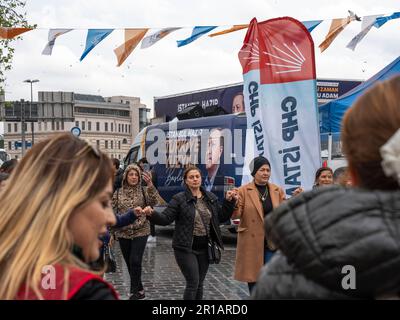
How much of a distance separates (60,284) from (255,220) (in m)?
4.92

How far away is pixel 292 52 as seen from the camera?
6984mm

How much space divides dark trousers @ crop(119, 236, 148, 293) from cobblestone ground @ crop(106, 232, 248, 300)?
0.20 metres

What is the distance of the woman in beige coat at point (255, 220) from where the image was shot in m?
6.27

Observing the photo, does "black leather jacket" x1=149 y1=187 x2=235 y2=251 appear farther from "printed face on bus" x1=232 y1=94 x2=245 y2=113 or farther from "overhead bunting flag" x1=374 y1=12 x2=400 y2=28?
"printed face on bus" x1=232 y1=94 x2=245 y2=113

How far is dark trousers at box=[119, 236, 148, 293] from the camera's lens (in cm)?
757

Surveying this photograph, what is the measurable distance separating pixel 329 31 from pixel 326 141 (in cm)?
279

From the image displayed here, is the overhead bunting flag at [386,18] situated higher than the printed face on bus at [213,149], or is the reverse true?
the overhead bunting flag at [386,18]

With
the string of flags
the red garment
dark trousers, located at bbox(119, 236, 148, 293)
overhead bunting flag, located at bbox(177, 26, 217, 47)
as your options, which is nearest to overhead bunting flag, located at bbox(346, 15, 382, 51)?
the string of flags

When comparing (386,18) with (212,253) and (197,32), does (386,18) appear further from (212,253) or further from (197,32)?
(212,253)

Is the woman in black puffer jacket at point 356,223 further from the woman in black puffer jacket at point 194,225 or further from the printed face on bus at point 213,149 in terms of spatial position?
the printed face on bus at point 213,149

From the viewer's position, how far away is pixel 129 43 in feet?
34.5

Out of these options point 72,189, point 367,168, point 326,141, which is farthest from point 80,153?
point 326,141

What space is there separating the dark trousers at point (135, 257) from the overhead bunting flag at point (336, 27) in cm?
480

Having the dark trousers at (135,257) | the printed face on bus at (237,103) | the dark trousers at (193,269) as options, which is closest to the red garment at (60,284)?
the dark trousers at (193,269)
